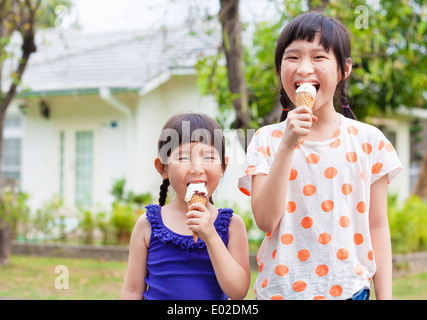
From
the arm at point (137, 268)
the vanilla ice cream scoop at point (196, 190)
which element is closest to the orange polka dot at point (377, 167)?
the vanilla ice cream scoop at point (196, 190)

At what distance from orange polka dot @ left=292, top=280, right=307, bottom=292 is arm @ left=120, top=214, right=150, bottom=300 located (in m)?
0.55

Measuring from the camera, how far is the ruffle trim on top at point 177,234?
1965 mm

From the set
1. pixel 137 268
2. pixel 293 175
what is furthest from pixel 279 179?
pixel 137 268

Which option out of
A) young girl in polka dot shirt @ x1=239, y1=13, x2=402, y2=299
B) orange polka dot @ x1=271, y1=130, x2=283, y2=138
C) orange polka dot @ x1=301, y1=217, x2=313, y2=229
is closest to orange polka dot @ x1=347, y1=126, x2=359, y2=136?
young girl in polka dot shirt @ x1=239, y1=13, x2=402, y2=299

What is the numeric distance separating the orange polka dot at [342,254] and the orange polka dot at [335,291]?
0.09 meters

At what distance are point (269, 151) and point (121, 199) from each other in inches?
359

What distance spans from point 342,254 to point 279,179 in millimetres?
337

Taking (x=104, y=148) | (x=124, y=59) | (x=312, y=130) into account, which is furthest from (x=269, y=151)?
(x=124, y=59)

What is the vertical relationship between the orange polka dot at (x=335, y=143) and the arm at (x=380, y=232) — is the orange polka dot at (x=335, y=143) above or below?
above

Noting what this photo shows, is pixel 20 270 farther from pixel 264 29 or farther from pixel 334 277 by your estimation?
pixel 334 277

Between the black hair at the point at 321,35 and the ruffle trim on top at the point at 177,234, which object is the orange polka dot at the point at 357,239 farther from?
the black hair at the point at 321,35

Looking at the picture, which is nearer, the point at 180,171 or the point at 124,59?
the point at 180,171

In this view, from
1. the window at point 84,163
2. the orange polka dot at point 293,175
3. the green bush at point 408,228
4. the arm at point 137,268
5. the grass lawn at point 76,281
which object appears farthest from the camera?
the window at point 84,163

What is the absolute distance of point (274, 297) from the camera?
1.83 metres
